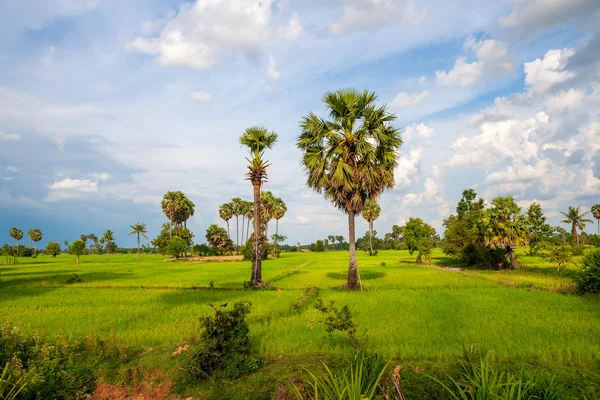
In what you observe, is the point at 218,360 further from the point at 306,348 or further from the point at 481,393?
the point at 481,393

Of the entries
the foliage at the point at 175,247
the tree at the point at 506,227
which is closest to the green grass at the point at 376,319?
the tree at the point at 506,227

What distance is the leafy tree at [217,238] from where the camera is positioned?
90688 millimetres

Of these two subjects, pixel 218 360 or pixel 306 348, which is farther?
pixel 306 348

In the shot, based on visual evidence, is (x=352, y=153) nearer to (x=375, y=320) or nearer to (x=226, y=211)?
(x=375, y=320)

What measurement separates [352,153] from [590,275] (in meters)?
13.3

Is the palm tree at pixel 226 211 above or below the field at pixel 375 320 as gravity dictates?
above

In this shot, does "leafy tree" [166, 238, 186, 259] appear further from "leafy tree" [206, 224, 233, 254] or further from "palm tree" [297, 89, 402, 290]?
"palm tree" [297, 89, 402, 290]

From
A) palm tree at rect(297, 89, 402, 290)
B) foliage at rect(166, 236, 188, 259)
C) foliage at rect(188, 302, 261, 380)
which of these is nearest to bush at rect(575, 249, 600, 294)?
palm tree at rect(297, 89, 402, 290)

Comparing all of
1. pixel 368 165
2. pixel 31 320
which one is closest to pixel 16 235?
pixel 31 320

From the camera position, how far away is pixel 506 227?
103 ft

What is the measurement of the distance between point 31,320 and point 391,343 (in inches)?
555

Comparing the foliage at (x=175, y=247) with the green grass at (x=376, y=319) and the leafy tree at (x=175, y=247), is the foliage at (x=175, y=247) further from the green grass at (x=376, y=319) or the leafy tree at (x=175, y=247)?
the green grass at (x=376, y=319)

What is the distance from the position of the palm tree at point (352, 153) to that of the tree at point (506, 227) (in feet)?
57.2

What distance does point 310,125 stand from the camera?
20.4m
